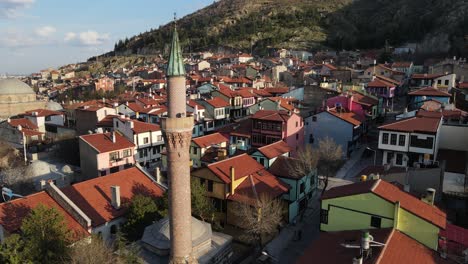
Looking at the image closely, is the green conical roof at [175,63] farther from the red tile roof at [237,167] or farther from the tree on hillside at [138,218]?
the red tile roof at [237,167]

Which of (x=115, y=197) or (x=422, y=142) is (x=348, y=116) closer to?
(x=422, y=142)

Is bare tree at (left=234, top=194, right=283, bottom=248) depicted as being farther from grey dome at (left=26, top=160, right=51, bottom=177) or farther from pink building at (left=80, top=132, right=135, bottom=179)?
grey dome at (left=26, top=160, right=51, bottom=177)

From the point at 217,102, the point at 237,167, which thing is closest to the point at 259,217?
the point at 237,167

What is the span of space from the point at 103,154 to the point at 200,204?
17.0 meters

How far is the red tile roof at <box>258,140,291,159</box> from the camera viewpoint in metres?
35.2

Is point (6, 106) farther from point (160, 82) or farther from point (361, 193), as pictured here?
point (361, 193)

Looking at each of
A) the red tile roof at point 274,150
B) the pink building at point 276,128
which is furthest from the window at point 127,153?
the red tile roof at point 274,150

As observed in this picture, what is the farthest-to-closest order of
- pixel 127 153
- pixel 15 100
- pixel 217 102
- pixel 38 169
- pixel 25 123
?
pixel 15 100 → pixel 217 102 → pixel 25 123 → pixel 38 169 → pixel 127 153

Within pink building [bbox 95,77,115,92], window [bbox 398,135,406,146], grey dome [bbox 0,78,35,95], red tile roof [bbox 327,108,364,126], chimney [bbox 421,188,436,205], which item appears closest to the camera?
chimney [bbox 421,188,436,205]

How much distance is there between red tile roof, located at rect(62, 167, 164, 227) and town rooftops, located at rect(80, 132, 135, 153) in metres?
11.0

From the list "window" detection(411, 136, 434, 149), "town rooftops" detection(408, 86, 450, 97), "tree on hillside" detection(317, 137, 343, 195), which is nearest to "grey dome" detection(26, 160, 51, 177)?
"tree on hillside" detection(317, 137, 343, 195)

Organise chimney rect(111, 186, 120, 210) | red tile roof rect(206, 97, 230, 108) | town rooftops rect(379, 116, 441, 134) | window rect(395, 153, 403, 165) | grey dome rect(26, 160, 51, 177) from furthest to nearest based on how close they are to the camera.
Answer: red tile roof rect(206, 97, 230, 108) < grey dome rect(26, 160, 51, 177) < window rect(395, 153, 403, 165) < town rooftops rect(379, 116, 441, 134) < chimney rect(111, 186, 120, 210)

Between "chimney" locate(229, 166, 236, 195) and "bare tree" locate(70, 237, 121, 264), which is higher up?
"chimney" locate(229, 166, 236, 195)

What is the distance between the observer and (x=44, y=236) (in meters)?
20.3
